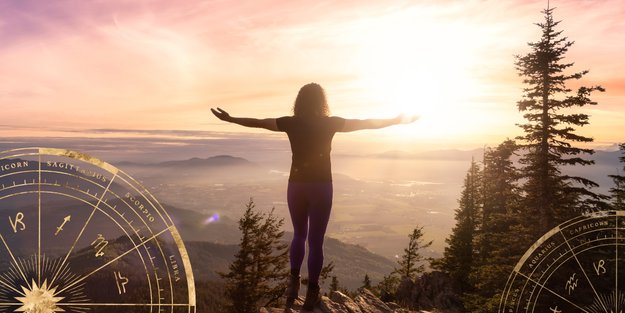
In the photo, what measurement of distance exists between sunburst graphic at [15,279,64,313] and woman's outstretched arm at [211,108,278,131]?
2783 millimetres

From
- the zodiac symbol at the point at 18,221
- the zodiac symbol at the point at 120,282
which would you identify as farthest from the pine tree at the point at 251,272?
the zodiac symbol at the point at 18,221

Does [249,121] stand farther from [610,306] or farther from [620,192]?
[620,192]

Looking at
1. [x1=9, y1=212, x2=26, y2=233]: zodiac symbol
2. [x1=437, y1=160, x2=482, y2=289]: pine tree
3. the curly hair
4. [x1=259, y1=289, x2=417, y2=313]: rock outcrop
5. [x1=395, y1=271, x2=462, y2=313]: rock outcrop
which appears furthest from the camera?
[x1=437, y1=160, x2=482, y2=289]: pine tree

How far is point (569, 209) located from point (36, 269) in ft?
83.2

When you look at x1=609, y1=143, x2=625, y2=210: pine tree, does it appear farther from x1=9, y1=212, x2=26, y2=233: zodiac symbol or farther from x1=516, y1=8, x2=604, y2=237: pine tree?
x1=9, y1=212, x2=26, y2=233: zodiac symbol

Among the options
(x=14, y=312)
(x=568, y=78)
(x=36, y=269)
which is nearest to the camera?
(x=14, y=312)

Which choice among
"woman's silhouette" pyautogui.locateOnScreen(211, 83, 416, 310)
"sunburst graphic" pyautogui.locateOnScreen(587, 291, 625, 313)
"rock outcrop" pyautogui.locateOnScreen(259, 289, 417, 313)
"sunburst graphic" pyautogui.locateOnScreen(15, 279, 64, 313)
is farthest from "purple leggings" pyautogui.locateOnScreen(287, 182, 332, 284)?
"sunburst graphic" pyautogui.locateOnScreen(587, 291, 625, 313)

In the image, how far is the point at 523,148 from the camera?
22.6 meters

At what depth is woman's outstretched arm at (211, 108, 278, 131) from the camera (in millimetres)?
5457

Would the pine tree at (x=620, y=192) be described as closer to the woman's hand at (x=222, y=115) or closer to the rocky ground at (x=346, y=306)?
the rocky ground at (x=346, y=306)

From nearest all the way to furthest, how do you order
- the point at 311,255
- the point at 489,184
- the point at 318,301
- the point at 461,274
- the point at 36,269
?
the point at 36,269 → the point at 311,255 → the point at 318,301 → the point at 461,274 → the point at 489,184

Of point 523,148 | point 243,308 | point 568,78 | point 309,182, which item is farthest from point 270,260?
point 309,182

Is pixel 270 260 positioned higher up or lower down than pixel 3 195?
lower down

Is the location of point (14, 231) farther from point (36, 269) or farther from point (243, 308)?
point (243, 308)
